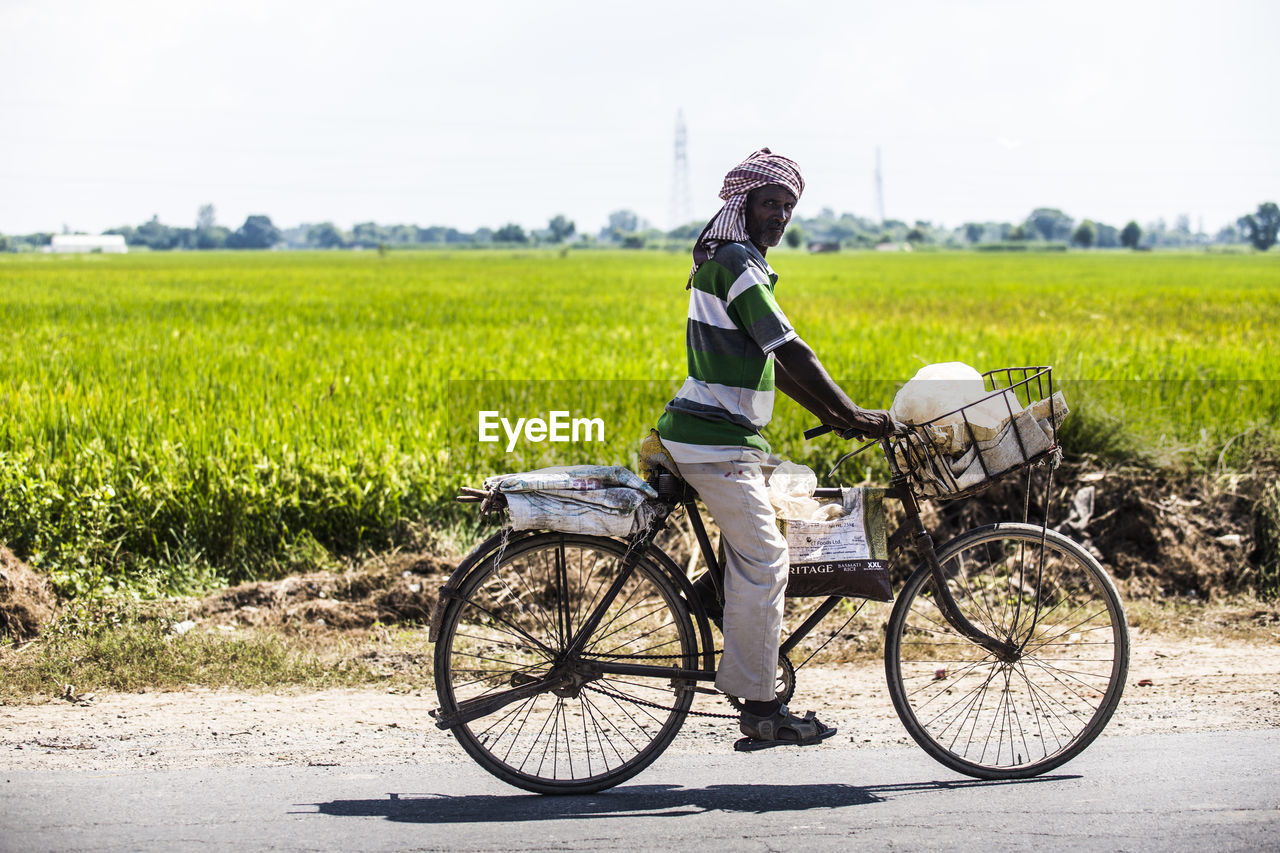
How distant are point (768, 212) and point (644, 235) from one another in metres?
142

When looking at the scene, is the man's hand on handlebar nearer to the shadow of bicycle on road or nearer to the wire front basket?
the wire front basket

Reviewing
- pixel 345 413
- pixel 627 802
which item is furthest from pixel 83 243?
pixel 627 802

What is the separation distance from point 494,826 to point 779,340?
5.46 ft

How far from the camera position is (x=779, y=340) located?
3209mm

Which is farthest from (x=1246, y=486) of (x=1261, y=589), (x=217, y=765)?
(x=217, y=765)

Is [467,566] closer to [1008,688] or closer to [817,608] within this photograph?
[817,608]

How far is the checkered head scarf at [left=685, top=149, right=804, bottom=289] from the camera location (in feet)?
10.8

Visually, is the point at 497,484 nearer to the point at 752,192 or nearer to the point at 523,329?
the point at 752,192

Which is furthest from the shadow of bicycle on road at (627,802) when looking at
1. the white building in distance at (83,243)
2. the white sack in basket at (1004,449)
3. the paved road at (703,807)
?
the white building in distance at (83,243)

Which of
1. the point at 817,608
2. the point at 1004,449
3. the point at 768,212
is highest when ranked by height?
the point at 768,212

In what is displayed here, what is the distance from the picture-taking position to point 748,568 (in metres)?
3.45

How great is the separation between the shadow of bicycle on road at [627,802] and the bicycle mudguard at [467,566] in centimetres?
52

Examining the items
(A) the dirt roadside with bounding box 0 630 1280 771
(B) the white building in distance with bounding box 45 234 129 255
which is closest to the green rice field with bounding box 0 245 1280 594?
(A) the dirt roadside with bounding box 0 630 1280 771

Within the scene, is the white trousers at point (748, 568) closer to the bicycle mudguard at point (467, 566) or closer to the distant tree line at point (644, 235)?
the bicycle mudguard at point (467, 566)
